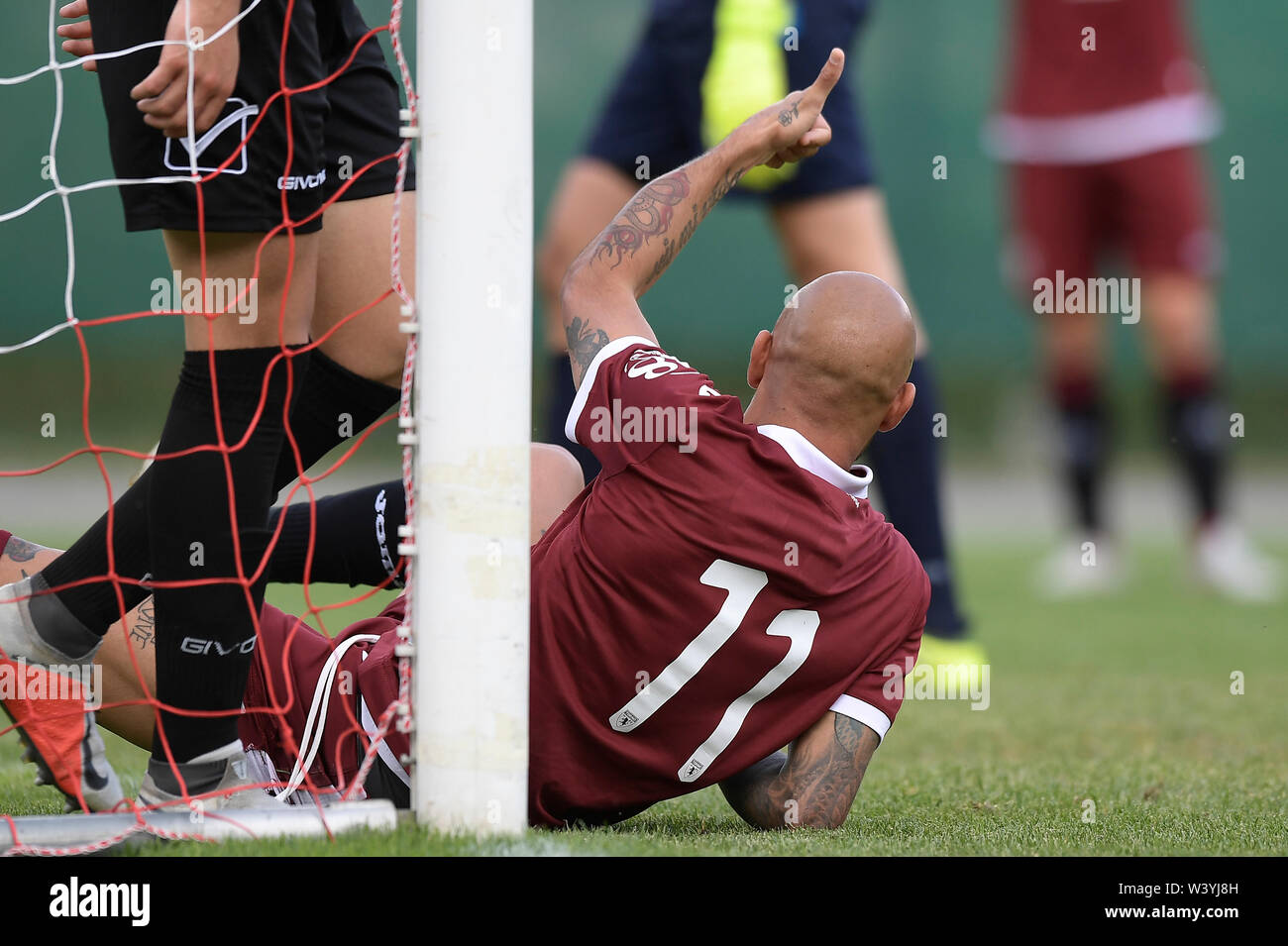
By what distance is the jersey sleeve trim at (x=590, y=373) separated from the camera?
2.01m

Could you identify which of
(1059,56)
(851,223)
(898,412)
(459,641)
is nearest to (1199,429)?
(1059,56)

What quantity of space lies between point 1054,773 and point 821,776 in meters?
0.96

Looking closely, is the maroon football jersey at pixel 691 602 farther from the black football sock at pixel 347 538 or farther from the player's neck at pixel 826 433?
the black football sock at pixel 347 538

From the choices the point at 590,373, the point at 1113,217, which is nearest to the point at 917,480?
the point at 590,373

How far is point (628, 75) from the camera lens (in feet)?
13.7

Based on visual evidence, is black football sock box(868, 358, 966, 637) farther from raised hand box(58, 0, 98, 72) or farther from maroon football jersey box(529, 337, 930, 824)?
raised hand box(58, 0, 98, 72)

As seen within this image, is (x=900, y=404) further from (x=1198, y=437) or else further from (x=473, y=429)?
(x=1198, y=437)

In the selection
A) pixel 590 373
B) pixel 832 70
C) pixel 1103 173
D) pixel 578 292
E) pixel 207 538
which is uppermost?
pixel 1103 173

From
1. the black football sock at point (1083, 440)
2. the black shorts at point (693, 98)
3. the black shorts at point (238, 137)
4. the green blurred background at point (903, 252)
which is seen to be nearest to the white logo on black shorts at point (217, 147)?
the black shorts at point (238, 137)

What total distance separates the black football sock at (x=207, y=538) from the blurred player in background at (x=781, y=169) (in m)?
1.65

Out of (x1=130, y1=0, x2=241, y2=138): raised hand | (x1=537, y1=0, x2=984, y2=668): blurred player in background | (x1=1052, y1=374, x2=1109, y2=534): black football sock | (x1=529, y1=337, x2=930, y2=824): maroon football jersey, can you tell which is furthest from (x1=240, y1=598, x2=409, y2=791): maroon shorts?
(x1=1052, y1=374, x2=1109, y2=534): black football sock

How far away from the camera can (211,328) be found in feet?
6.36
